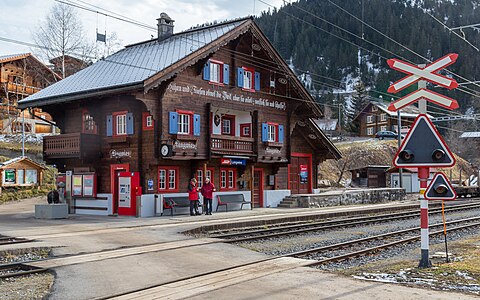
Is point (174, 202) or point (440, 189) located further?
point (174, 202)

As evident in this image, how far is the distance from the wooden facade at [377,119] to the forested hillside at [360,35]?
27013mm

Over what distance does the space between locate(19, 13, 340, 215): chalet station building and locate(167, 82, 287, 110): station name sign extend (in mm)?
54

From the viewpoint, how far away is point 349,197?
35875 mm

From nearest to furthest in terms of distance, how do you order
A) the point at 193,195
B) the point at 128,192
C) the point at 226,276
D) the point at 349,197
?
the point at 226,276 → the point at 193,195 → the point at 128,192 → the point at 349,197

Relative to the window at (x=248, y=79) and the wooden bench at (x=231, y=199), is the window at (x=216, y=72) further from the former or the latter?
the wooden bench at (x=231, y=199)

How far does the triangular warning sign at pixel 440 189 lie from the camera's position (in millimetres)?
9422

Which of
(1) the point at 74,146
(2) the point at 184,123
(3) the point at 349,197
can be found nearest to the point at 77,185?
(1) the point at 74,146

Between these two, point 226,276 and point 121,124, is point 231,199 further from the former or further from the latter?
point 226,276

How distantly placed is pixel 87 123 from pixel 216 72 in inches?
290

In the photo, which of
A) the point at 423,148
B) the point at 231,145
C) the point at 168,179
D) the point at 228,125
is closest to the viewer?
the point at 423,148

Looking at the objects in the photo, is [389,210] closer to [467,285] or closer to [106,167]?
[106,167]

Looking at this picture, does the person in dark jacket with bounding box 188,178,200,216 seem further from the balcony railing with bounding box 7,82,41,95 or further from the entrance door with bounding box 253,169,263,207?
the balcony railing with bounding box 7,82,41,95

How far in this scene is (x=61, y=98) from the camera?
89.1 feet

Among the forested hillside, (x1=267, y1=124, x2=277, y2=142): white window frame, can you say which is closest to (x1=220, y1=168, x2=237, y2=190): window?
(x1=267, y1=124, x2=277, y2=142): white window frame
